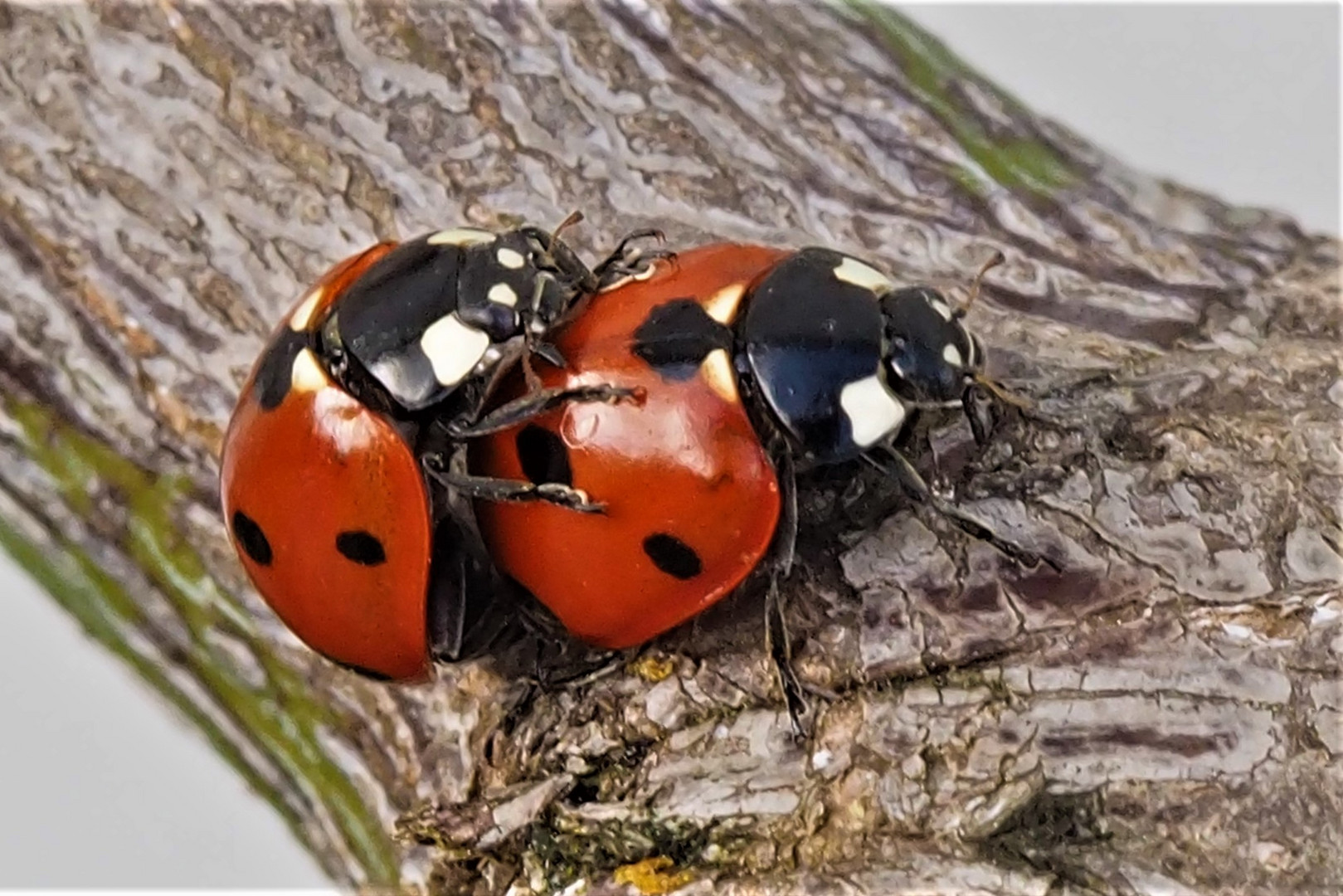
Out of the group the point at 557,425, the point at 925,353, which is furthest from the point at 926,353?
the point at 557,425

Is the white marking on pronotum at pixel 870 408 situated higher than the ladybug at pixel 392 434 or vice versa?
the white marking on pronotum at pixel 870 408

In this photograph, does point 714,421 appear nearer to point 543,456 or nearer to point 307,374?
point 543,456

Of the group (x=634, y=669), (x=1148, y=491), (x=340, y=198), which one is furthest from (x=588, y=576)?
(x=340, y=198)

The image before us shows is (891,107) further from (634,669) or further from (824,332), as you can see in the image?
(634,669)

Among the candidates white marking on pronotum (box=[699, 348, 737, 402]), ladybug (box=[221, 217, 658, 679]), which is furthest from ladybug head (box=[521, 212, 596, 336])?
white marking on pronotum (box=[699, 348, 737, 402])

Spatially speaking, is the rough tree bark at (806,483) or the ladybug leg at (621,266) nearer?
the rough tree bark at (806,483)

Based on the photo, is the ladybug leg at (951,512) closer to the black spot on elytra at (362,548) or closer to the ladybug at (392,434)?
the ladybug at (392,434)

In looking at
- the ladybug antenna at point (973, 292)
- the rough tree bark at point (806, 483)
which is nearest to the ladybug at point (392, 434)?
the rough tree bark at point (806, 483)
